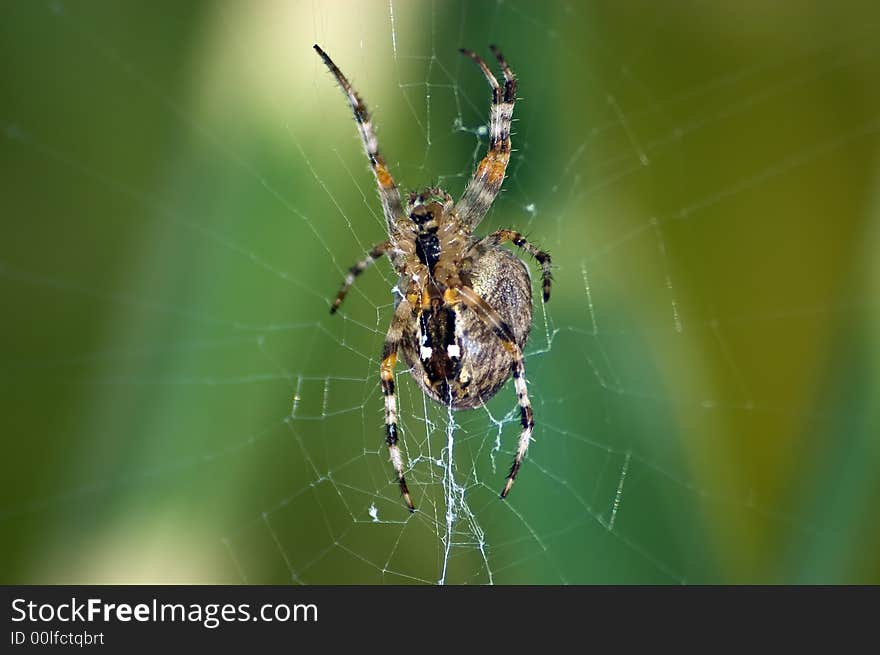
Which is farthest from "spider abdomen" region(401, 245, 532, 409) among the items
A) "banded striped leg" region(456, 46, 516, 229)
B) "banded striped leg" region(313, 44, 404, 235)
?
"banded striped leg" region(313, 44, 404, 235)

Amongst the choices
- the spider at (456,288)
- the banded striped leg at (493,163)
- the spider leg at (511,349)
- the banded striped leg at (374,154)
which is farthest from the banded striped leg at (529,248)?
the banded striped leg at (374,154)

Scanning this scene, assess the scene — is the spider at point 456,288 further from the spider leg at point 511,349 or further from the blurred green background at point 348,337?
the blurred green background at point 348,337

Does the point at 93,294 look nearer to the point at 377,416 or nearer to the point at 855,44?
the point at 377,416

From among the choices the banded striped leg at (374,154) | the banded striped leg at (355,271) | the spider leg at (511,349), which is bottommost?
the spider leg at (511,349)

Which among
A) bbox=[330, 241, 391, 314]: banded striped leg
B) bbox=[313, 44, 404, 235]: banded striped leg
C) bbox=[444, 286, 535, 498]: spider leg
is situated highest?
bbox=[313, 44, 404, 235]: banded striped leg

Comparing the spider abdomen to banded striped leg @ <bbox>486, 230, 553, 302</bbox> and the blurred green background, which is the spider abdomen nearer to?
banded striped leg @ <bbox>486, 230, 553, 302</bbox>

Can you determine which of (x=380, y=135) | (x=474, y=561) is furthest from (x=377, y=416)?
(x=380, y=135)

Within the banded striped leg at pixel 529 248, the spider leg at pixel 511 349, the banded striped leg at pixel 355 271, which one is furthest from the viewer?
the banded striped leg at pixel 529 248
